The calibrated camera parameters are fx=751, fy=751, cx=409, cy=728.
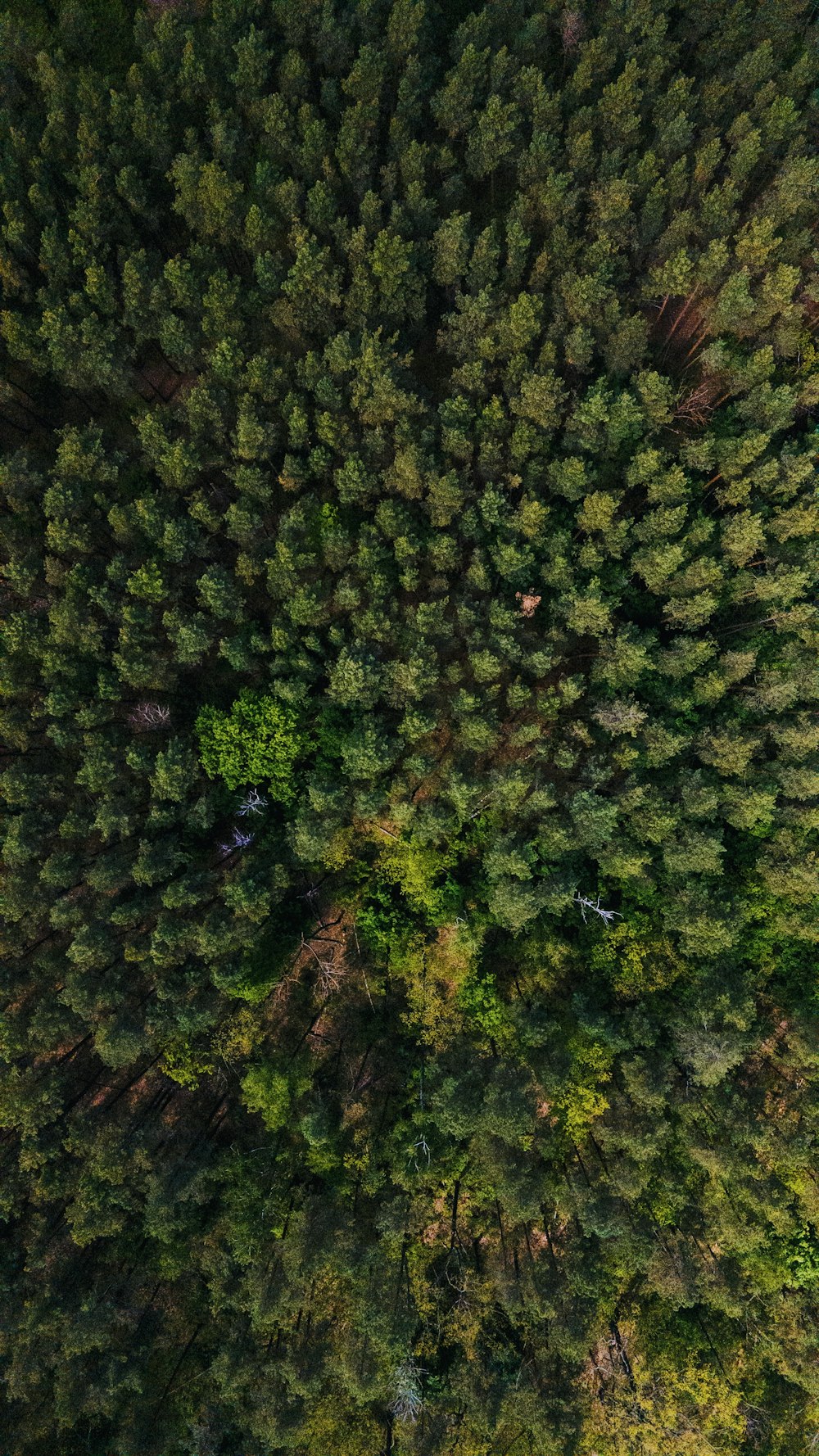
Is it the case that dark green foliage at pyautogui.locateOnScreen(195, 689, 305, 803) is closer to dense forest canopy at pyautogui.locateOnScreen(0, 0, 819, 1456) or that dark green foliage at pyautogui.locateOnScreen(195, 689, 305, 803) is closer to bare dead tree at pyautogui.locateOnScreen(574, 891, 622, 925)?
dense forest canopy at pyautogui.locateOnScreen(0, 0, 819, 1456)

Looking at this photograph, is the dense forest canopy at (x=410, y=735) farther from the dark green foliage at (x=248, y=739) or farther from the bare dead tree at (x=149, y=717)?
the bare dead tree at (x=149, y=717)

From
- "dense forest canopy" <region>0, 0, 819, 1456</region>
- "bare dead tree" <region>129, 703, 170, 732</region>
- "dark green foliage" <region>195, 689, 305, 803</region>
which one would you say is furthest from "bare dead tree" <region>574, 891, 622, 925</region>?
"bare dead tree" <region>129, 703, 170, 732</region>

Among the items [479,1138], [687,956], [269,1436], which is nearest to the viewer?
[269,1436]

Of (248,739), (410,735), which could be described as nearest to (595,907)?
(410,735)

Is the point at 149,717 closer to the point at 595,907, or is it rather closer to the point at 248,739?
the point at 248,739

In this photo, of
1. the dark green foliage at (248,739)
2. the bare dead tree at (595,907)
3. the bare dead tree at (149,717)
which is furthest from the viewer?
the bare dead tree at (595,907)

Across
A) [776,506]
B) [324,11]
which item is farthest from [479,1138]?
[324,11]

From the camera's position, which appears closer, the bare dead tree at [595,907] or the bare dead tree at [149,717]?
the bare dead tree at [149,717]

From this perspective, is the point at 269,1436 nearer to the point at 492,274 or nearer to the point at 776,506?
the point at 776,506

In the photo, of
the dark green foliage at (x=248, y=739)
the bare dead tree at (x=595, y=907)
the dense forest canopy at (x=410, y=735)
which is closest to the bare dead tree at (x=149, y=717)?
the dense forest canopy at (x=410, y=735)

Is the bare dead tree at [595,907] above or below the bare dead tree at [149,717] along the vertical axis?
below
